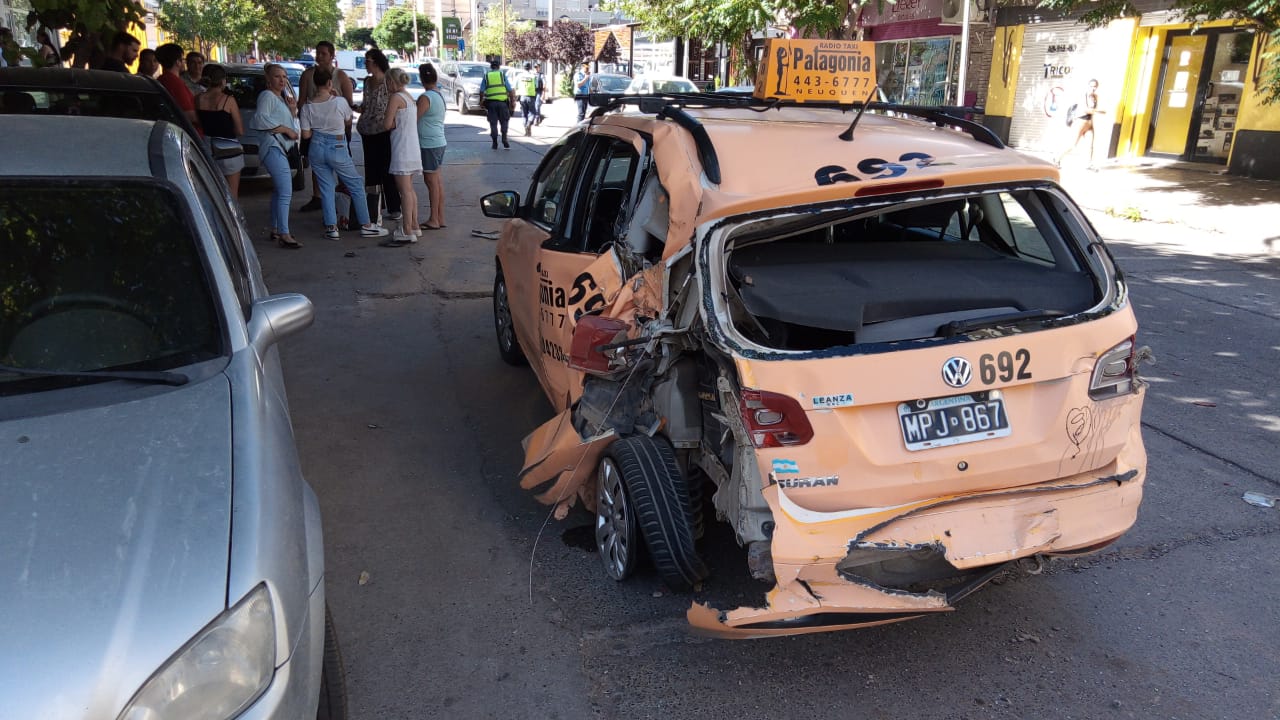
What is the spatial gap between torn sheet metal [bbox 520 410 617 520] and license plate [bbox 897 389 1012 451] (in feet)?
4.07

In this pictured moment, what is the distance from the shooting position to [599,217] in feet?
14.8

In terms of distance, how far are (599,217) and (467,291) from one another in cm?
400

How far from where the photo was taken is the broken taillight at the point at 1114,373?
306 centimetres

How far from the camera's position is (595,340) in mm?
3508

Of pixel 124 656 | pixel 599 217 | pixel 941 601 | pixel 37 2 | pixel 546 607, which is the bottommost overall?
pixel 546 607

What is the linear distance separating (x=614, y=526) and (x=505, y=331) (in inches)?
111

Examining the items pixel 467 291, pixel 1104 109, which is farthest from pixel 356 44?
pixel 467 291

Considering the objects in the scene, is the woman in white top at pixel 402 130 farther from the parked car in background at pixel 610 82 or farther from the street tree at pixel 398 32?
the street tree at pixel 398 32

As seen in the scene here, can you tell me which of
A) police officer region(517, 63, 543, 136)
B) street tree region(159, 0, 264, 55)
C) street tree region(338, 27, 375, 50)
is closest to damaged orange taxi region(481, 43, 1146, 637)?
police officer region(517, 63, 543, 136)

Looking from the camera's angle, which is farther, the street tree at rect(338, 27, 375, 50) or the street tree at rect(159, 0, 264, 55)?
the street tree at rect(338, 27, 375, 50)

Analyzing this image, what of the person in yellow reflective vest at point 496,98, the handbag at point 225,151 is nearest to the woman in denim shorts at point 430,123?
the handbag at point 225,151

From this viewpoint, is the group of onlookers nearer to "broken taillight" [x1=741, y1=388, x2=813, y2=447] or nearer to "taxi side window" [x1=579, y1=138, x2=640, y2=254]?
"taxi side window" [x1=579, y1=138, x2=640, y2=254]

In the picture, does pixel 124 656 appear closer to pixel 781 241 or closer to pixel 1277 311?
pixel 781 241

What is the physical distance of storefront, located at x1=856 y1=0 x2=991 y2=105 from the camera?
2155 cm
